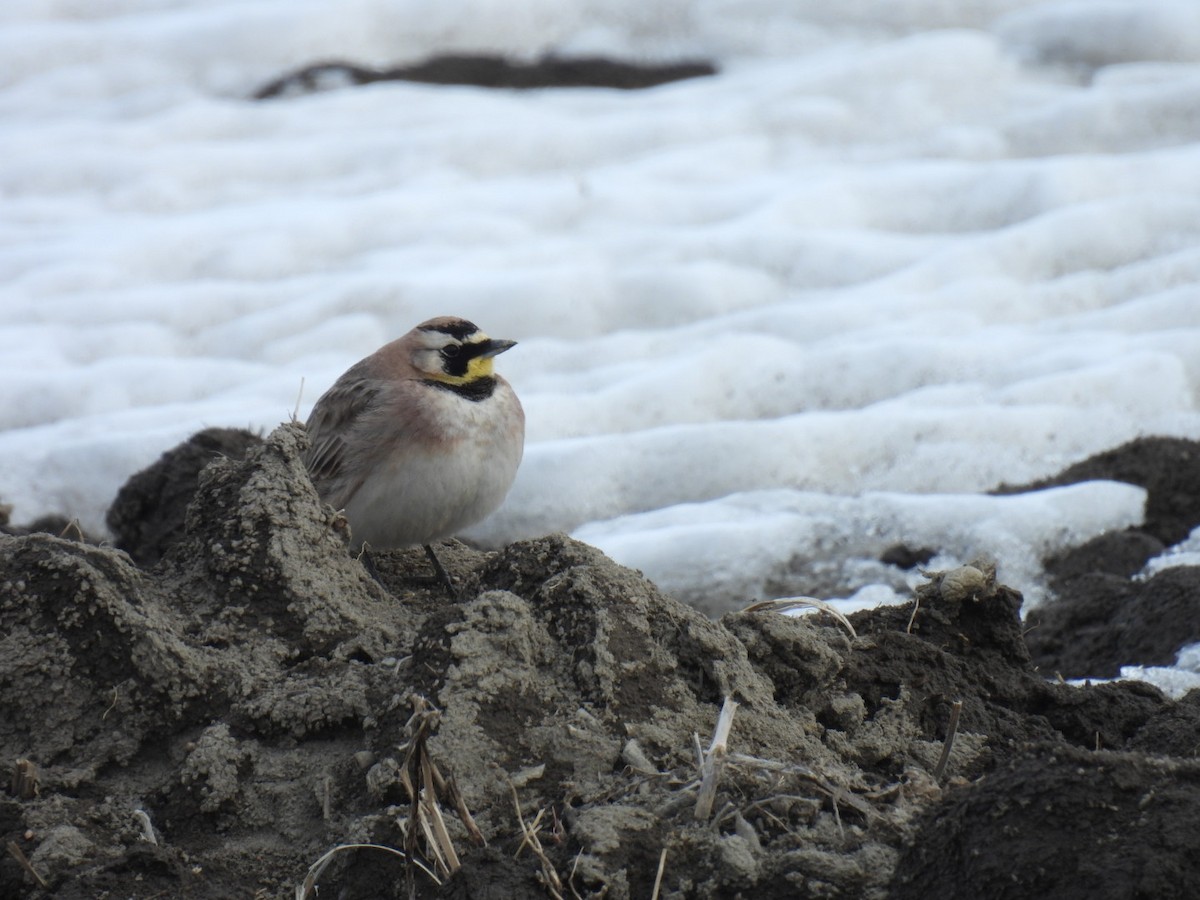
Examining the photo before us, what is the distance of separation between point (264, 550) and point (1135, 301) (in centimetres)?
562

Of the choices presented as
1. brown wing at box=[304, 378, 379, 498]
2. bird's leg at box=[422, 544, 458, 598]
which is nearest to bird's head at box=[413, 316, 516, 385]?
brown wing at box=[304, 378, 379, 498]

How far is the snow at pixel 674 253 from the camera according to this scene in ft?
20.7

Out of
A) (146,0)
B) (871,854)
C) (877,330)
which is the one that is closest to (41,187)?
(146,0)

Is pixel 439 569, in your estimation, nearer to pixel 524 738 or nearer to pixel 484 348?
pixel 484 348

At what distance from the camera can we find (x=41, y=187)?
9625mm

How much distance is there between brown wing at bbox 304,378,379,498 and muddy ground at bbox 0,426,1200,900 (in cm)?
121

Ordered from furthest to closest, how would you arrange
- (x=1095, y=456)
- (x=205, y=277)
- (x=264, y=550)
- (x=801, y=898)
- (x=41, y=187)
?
1. (x=41, y=187)
2. (x=205, y=277)
3. (x=1095, y=456)
4. (x=264, y=550)
5. (x=801, y=898)

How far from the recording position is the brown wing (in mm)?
4867

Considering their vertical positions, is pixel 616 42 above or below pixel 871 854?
above

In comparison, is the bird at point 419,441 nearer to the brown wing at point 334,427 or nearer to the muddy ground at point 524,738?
the brown wing at point 334,427

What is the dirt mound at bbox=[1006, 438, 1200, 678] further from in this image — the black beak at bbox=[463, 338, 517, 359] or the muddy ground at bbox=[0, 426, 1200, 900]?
the black beak at bbox=[463, 338, 517, 359]

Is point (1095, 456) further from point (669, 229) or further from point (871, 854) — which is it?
point (871, 854)

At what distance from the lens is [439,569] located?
4609mm

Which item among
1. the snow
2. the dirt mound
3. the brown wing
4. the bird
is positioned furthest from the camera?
the snow
